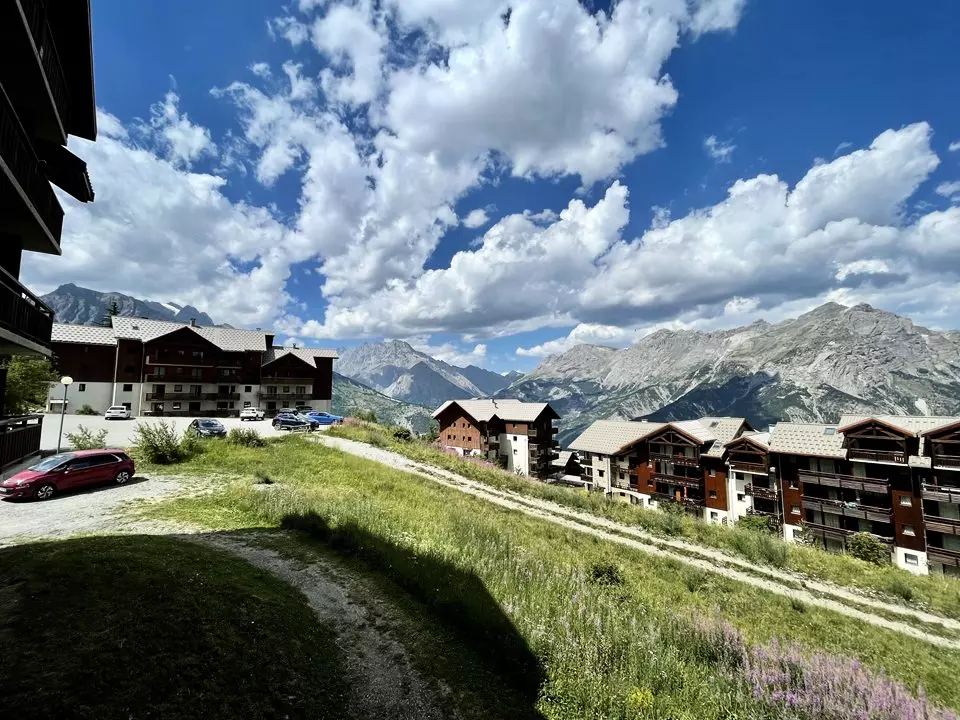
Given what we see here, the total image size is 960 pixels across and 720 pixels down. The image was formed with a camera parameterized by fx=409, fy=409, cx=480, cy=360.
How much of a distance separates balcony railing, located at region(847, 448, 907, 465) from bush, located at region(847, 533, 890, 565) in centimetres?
811

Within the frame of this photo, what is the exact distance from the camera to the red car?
1955cm

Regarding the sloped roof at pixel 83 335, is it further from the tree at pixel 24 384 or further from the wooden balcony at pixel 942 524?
the wooden balcony at pixel 942 524

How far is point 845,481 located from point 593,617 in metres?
53.3

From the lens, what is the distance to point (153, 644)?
7.21m

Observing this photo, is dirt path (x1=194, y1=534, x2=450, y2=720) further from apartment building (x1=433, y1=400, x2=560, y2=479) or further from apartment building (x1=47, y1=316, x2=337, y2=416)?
apartment building (x1=47, y1=316, x2=337, y2=416)

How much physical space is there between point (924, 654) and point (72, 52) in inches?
1509

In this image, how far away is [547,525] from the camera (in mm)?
25906

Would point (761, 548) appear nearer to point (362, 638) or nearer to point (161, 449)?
point (362, 638)

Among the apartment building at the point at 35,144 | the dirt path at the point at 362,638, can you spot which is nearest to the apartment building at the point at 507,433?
the dirt path at the point at 362,638

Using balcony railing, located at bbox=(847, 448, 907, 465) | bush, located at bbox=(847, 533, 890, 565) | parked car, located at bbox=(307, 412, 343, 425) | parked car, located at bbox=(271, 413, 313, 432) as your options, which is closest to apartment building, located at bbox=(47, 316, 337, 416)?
parked car, located at bbox=(307, 412, 343, 425)

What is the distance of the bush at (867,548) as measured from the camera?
40.3 metres

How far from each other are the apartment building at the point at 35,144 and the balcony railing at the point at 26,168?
1.0 inches

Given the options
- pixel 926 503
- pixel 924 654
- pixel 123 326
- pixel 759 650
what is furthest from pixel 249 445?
pixel 926 503

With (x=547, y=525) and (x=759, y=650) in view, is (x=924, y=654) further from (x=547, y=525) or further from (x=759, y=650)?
(x=547, y=525)
